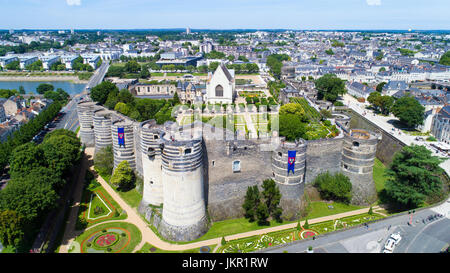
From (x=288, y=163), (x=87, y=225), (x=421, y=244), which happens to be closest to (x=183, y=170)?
(x=288, y=163)

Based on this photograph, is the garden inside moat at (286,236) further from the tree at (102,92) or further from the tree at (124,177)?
the tree at (102,92)

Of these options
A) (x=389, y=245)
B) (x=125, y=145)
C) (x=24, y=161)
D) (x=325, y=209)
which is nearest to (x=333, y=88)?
(x=325, y=209)

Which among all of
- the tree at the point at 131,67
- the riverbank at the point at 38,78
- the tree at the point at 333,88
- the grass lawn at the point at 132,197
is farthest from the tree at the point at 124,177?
the riverbank at the point at 38,78

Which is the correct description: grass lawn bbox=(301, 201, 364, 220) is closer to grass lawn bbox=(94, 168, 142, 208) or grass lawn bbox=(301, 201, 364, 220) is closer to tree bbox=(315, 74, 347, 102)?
grass lawn bbox=(94, 168, 142, 208)

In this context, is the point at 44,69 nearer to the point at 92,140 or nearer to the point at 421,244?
the point at 92,140

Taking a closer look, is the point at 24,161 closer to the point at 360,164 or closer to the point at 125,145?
the point at 125,145
